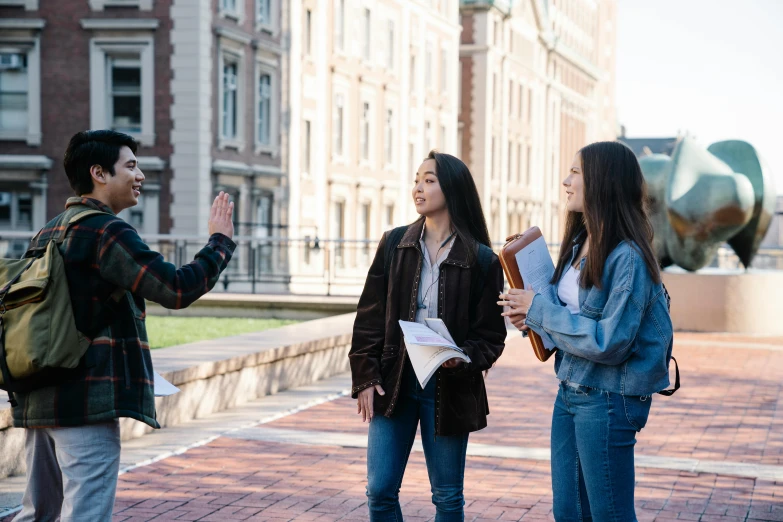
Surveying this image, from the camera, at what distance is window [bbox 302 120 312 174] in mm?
35469

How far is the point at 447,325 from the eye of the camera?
443cm

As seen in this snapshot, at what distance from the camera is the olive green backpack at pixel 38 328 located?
3629mm

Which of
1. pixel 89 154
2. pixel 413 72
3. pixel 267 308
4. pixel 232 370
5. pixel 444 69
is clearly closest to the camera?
pixel 89 154

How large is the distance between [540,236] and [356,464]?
3.52 meters

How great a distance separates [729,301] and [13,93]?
19175 mm

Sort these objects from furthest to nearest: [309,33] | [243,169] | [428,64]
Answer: [428,64]
[309,33]
[243,169]

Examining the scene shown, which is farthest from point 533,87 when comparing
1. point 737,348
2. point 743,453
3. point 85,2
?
point 743,453

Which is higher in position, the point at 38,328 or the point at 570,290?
the point at 570,290

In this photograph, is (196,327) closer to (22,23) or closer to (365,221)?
(22,23)

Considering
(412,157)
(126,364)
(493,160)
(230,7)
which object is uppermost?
(230,7)

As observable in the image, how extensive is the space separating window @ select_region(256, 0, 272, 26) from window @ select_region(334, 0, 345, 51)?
4150mm

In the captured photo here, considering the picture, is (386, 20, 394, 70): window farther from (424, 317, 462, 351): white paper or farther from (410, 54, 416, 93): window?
(424, 317, 462, 351): white paper

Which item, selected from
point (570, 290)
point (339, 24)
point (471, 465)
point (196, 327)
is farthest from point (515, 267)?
point (339, 24)

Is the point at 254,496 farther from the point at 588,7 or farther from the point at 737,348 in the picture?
the point at 588,7
